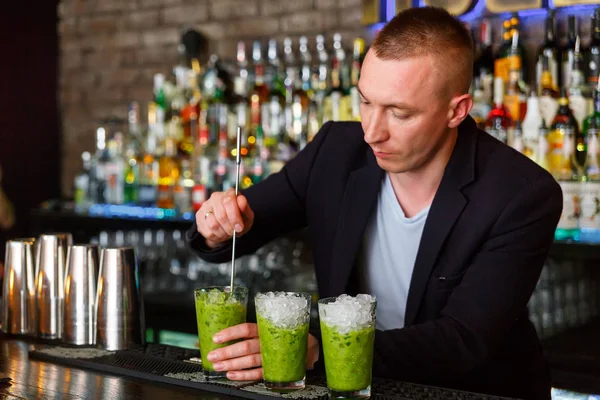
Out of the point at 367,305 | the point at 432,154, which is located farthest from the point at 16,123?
the point at 367,305

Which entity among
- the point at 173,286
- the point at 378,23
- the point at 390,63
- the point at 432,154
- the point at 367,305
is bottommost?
the point at 173,286

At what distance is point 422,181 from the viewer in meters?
1.86

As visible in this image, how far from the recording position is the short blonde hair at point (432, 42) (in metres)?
1.62

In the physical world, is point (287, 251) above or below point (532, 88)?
below

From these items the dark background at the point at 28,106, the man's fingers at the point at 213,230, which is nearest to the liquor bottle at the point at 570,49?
the man's fingers at the point at 213,230

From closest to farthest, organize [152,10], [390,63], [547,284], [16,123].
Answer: [390,63], [547,284], [152,10], [16,123]

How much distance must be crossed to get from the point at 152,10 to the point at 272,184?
2.62m

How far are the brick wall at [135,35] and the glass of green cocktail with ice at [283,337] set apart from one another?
2.55m

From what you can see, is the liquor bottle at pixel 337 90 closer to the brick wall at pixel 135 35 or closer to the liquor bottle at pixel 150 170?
the brick wall at pixel 135 35

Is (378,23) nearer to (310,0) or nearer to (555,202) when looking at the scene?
(310,0)

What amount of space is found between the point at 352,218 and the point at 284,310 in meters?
0.61

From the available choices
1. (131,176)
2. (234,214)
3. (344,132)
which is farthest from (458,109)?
(131,176)

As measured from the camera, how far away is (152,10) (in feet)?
14.4

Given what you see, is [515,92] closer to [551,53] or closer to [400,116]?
[551,53]
